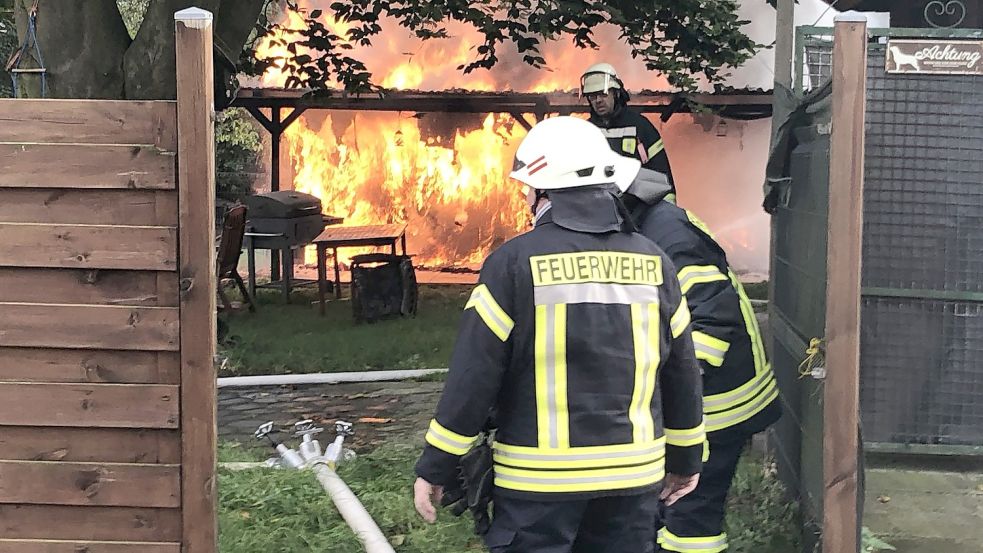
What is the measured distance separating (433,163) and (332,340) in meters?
7.31

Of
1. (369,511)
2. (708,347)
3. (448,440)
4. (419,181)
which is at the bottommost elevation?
(369,511)

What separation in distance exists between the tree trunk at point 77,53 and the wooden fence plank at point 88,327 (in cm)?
265

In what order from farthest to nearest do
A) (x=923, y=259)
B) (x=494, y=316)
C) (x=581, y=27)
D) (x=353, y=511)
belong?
1. (x=581, y=27)
2. (x=923, y=259)
3. (x=353, y=511)
4. (x=494, y=316)

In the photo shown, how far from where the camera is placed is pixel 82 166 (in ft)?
9.66

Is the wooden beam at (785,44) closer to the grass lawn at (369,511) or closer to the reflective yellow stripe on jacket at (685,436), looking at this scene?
the grass lawn at (369,511)

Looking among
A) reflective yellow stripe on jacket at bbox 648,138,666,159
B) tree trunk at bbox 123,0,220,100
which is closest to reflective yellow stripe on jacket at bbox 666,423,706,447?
reflective yellow stripe on jacket at bbox 648,138,666,159

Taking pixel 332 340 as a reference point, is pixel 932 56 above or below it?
above

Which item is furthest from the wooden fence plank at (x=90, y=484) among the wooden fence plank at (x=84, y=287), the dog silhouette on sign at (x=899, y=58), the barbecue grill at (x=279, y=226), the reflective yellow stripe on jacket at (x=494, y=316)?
the barbecue grill at (x=279, y=226)

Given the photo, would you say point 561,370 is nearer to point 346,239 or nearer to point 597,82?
point 597,82

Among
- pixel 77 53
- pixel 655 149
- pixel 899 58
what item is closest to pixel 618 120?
pixel 655 149

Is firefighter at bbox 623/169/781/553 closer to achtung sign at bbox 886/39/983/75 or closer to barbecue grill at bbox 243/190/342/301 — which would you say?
achtung sign at bbox 886/39/983/75

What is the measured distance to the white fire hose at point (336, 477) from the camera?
4262mm

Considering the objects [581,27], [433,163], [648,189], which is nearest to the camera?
[648,189]

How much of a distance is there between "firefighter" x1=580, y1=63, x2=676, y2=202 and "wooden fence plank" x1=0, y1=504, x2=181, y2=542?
123 inches
